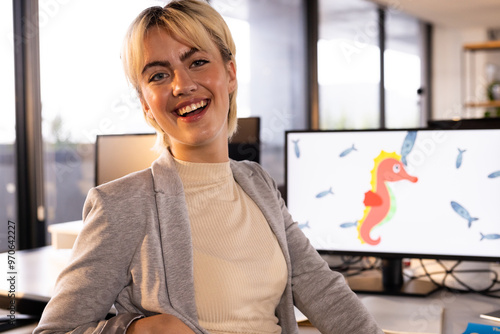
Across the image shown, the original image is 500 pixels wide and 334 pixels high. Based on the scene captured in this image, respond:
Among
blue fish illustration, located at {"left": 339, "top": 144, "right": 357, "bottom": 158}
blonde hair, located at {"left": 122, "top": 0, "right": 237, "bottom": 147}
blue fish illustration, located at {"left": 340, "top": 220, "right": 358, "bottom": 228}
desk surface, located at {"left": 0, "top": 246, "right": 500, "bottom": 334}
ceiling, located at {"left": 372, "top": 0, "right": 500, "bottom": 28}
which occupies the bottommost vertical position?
desk surface, located at {"left": 0, "top": 246, "right": 500, "bottom": 334}

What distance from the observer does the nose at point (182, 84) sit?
1.00 metres

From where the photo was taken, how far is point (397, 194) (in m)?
1.50

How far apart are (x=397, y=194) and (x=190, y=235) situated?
75 centimetres

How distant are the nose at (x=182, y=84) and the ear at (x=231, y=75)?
13 centimetres

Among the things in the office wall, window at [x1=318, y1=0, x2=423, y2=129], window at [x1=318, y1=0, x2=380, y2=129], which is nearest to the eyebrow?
window at [x1=318, y1=0, x2=423, y2=129]

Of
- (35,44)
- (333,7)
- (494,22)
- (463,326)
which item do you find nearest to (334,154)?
(463,326)

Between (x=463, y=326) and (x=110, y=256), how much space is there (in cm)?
84

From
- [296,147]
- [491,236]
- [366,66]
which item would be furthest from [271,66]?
[491,236]

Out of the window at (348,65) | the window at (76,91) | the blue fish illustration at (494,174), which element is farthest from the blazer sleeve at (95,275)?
the window at (348,65)

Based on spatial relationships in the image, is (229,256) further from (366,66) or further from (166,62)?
(366,66)

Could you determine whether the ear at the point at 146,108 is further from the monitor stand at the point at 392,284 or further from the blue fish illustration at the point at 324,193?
the monitor stand at the point at 392,284

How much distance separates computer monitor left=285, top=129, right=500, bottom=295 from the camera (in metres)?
1.44

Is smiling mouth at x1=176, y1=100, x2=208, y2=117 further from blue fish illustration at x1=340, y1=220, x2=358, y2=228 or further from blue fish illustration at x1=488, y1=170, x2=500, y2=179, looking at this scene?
blue fish illustration at x1=488, y1=170, x2=500, y2=179

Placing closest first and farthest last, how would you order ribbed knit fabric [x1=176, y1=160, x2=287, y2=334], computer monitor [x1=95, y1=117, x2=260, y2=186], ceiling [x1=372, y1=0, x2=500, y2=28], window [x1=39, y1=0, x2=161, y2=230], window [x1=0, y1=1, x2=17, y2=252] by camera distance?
ribbed knit fabric [x1=176, y1=160, x2=287, y2=334], computer monitor [x1=95, y1=117, x2=260, y2=186], window [x1=0, y1=1, x2=17, y2=252], window [x1=39, y1=0, x2=161, y2=230], ceiling [x1=372, y1=0, x2=500, y2=28]
